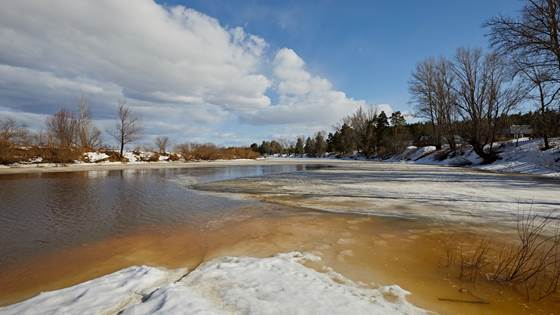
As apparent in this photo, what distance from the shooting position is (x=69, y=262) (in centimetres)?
472

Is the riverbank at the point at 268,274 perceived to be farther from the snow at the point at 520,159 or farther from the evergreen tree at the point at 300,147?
the evergreen tree at the point at 300,147

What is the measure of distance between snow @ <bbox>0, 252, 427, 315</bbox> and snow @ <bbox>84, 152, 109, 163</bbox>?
1556 inches

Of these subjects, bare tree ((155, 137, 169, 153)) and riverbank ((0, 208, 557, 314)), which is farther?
bare tree ((155, 137, 169, 153))

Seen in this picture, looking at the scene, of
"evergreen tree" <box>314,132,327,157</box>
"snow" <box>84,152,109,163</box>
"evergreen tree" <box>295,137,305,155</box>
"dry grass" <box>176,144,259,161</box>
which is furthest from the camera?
Result: "evergreen tree" <box>295,137,305,155</box>

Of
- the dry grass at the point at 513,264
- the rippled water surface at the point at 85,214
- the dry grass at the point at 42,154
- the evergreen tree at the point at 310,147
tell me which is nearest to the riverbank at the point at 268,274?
the dry grass at the point at 513,264

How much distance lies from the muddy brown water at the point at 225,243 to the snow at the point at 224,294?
397mm

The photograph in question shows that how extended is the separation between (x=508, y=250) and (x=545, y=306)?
6.56 feet

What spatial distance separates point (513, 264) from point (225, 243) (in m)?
4.89

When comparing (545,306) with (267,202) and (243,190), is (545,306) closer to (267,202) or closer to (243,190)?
(267,202)

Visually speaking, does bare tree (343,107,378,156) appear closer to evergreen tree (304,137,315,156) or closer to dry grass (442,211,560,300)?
evergreen tree (304,137,315,156)

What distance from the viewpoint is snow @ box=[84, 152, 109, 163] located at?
120ft

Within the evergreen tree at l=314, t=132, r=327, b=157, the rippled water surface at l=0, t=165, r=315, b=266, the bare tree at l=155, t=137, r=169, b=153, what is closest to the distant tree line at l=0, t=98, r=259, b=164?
the bare tree at l=155, t=137, r=169, b=153

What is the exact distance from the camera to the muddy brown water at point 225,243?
144 inches

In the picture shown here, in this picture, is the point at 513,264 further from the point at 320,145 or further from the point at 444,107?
the point at 320,145
